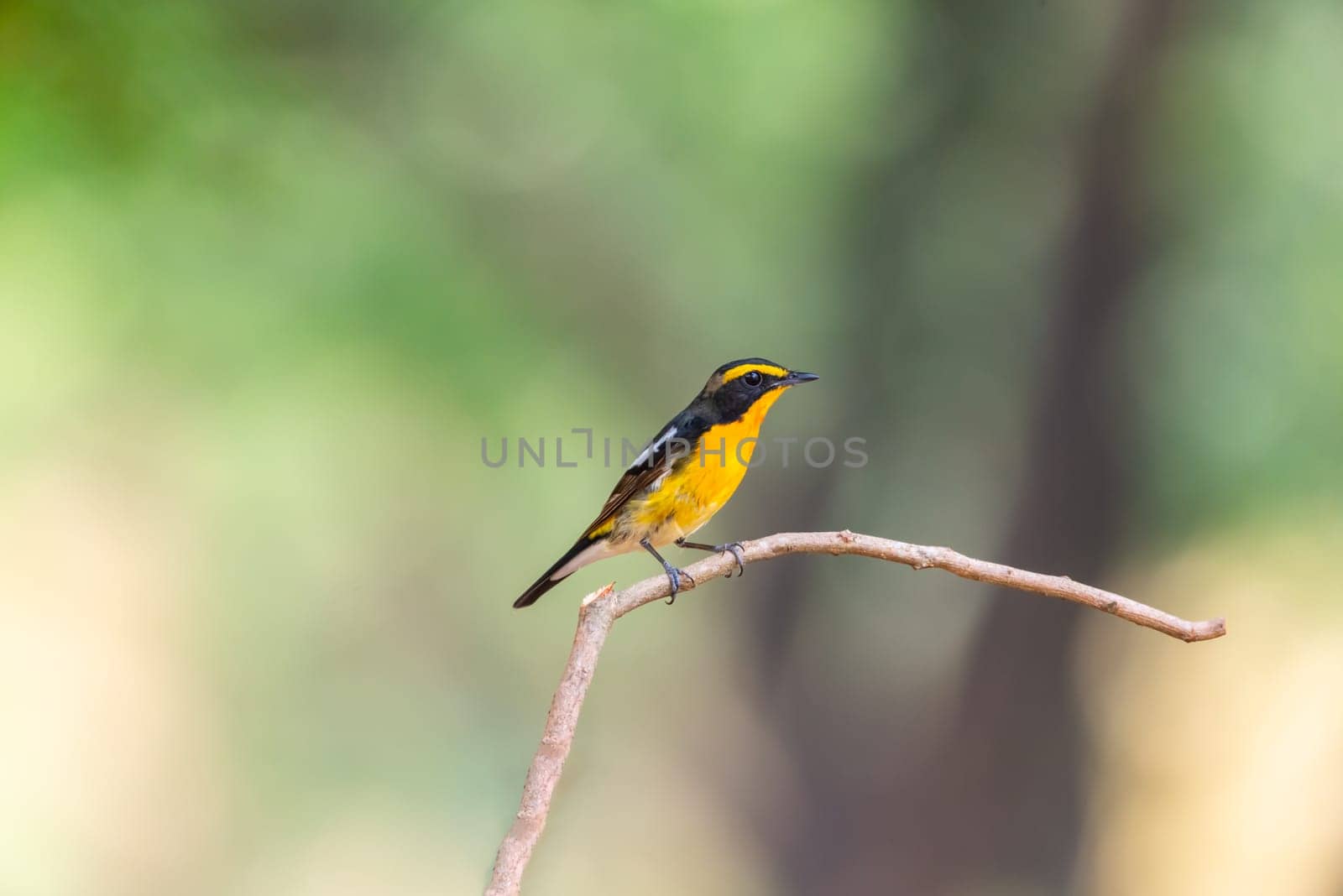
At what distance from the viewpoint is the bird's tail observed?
334 centimetres

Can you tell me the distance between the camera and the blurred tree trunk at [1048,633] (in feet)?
19.0

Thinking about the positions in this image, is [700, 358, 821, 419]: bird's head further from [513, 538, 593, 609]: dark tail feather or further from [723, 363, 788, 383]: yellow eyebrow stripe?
[513, 538, 593, 609]: dark tail feather

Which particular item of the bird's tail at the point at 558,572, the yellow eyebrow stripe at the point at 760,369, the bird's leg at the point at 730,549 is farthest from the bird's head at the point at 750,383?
the bird's tail at the point at 558,572

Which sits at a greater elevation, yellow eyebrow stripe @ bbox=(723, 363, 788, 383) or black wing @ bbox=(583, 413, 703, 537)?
yellow eyebrow stripe @ bbox=(723, 363, 788, 383)

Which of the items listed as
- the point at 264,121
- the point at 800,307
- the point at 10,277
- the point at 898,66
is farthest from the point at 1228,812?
the point at 10,277

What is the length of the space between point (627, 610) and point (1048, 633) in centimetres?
398

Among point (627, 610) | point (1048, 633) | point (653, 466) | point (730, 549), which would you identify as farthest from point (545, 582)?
point (1048, 633)

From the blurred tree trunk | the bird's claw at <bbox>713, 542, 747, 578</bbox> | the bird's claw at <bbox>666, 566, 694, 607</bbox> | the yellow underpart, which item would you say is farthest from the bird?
the blurred tree trunk

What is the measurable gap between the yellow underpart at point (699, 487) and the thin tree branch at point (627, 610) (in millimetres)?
713

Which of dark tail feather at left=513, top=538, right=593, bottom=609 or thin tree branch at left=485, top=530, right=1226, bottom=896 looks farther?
dark tail feather at left=513, top=538, right=593, bottom=609

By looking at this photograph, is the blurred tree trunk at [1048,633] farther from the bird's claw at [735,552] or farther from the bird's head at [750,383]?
the bird's claw at [735,552]

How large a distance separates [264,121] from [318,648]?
3415 mm

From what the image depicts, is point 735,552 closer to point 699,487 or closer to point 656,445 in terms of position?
point 699,487

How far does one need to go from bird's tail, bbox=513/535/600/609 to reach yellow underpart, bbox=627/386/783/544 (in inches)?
7.1
